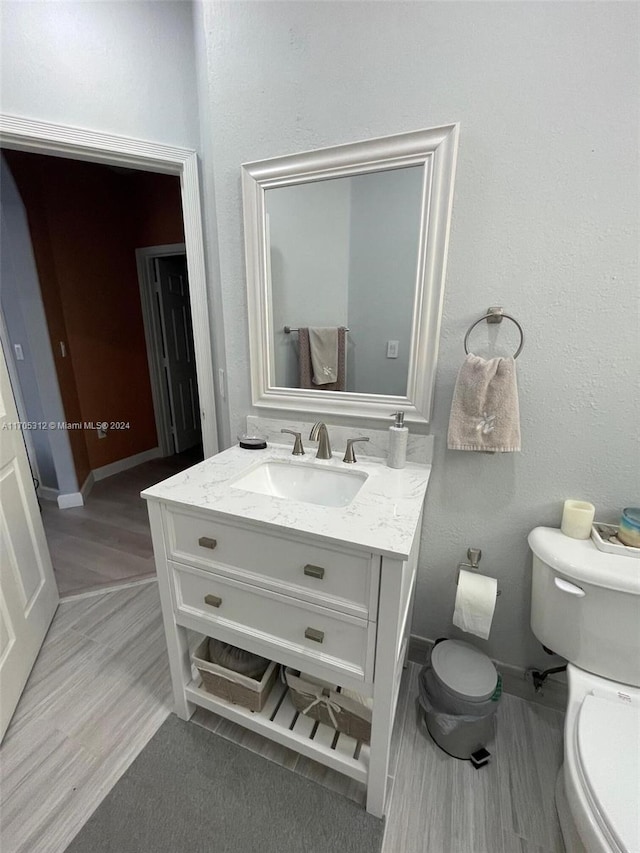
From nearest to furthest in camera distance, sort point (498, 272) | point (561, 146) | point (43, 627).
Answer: point (561, 146) < point (498, 272) < point (43, 627)

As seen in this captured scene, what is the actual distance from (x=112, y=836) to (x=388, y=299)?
178 cm

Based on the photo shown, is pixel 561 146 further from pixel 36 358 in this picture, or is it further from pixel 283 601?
pixel 36 358

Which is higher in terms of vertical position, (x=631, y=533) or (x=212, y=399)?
(x=212, y=399)

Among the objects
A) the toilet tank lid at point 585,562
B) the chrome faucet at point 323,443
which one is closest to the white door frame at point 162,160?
the chrome faucet at point 323,443

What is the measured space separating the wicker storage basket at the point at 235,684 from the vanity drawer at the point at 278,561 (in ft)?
1.31

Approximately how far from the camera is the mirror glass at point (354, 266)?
116cm

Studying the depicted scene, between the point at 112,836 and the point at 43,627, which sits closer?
the point at 112,836

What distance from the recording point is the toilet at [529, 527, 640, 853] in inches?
29.1

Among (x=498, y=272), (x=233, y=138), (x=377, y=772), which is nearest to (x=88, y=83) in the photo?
(x=233, y=138)

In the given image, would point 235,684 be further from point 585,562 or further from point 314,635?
point 585,562

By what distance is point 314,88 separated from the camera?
116cm

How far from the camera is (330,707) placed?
3.63ft

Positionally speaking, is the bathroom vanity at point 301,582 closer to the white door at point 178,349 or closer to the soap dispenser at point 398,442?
A: the soap dispenser at point 398,442

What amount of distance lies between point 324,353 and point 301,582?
31.7 inches
